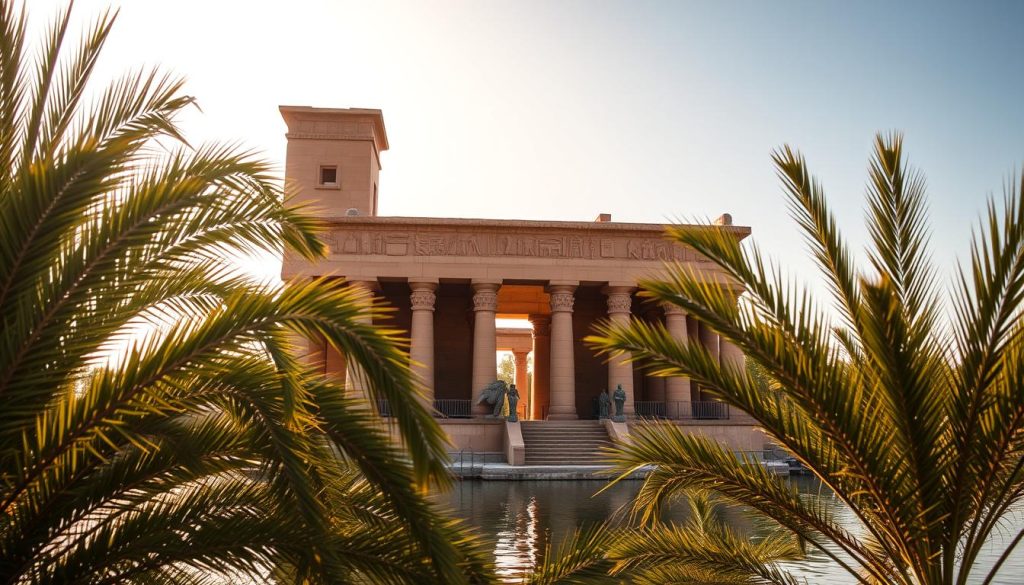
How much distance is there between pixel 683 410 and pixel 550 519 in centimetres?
1821

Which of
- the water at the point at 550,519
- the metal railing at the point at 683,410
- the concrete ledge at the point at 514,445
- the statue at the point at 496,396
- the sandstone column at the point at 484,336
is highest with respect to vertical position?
the sandstone column at the point at 484,336

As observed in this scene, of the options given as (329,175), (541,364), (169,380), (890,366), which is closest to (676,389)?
(541,364)

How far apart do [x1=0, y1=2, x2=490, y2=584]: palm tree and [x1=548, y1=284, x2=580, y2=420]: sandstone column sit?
85.6 ft

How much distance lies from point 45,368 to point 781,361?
436cm

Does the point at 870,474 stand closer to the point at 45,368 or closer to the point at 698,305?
the point at 698,305

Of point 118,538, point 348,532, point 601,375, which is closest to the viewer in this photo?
point 118,538

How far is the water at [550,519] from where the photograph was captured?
1141 cm

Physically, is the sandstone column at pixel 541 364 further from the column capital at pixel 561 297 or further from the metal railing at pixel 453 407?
the column capital at pixel 561 297

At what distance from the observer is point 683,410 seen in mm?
33188

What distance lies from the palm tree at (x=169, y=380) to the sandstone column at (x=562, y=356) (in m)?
26.1

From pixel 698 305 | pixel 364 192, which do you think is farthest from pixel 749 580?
pixel 364 192

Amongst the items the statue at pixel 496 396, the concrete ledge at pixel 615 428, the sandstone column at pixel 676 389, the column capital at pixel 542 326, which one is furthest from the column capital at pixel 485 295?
the column capital at pixel 542 326

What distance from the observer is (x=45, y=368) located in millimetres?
4621

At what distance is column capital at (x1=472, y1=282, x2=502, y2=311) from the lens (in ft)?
105
